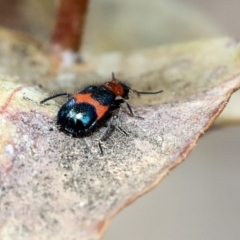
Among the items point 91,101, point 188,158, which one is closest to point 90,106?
point 91,101

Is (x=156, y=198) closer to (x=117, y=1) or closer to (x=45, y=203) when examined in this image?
(x=117, y=1)

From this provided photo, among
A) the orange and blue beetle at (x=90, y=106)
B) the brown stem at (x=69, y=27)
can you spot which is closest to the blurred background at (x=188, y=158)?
the brown stem at (x=69, y=27)

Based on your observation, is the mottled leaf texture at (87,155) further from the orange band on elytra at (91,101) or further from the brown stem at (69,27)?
the brown stem at (69,27)

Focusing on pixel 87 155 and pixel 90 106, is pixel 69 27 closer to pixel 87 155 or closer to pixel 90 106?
pixel 90 106

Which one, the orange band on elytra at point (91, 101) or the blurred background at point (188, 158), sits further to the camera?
the blurred background at point (188, 158)

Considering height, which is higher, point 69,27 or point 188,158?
point 69,27

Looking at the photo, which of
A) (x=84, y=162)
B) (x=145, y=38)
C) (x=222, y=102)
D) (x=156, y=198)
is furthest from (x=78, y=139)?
(x=156, y=198)
